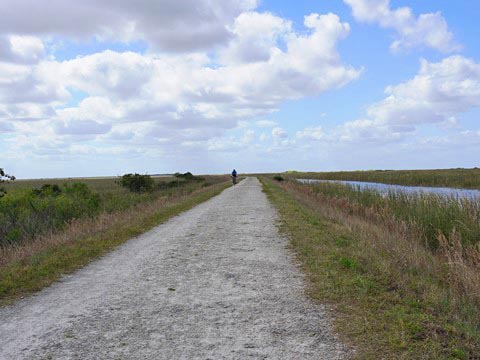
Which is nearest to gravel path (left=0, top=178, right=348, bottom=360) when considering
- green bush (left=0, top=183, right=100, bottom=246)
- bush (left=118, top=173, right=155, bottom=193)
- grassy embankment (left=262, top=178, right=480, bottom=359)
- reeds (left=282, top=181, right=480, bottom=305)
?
grassy embankment (left=262, top=178, right=480, bottom=359)

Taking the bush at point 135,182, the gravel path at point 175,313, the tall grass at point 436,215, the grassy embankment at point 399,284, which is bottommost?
the gravel path at point 175,313

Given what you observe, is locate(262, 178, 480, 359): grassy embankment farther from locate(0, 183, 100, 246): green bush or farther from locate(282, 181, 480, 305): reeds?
locate(0, 183, 100, 246): green bush

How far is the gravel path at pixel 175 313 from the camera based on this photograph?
13.7ft

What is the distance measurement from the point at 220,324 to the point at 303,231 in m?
7.04

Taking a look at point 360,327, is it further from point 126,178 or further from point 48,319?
point 126,178

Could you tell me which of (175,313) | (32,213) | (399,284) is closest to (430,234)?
(399,284)

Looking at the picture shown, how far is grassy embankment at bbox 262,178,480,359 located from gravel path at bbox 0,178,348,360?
42 centimetres

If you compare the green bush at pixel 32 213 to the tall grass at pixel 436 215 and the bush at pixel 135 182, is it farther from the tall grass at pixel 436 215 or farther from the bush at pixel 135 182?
the bush at pixel 135 182

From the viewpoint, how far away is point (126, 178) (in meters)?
37.9

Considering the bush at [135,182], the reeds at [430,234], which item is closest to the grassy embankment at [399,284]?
the reeds at [430,234]

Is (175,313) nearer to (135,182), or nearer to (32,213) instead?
(32,213)

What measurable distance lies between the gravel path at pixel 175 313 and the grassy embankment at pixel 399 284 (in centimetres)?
42

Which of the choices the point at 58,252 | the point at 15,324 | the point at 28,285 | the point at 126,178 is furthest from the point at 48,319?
the point at 126,178

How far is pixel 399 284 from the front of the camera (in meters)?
6.13
